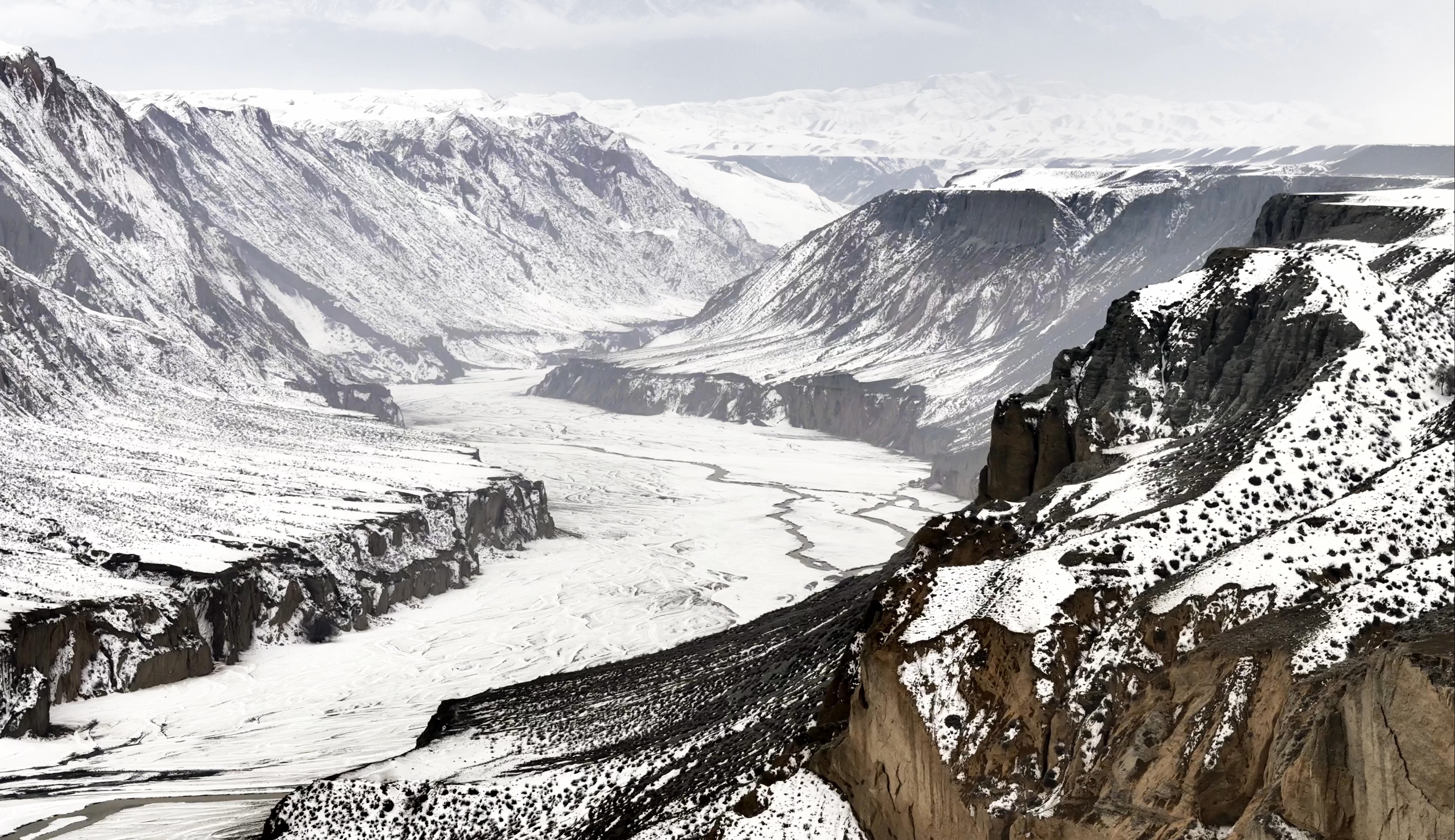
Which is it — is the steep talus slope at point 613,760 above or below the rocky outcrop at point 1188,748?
below

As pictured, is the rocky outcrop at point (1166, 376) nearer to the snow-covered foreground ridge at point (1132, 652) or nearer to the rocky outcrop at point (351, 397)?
the snow-covered foreground ridge at point (1132, 652)

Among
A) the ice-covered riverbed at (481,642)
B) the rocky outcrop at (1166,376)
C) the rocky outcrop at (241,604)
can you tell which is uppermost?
the rocky outcrop at (1166,376)

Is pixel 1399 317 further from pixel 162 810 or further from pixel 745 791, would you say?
Answer: pixel 162 810

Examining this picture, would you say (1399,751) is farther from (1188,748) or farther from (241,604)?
(241,604)

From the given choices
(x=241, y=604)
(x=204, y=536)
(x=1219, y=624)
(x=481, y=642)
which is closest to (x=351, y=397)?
(x=204, y=536)

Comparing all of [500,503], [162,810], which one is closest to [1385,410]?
Answer: [162,810]

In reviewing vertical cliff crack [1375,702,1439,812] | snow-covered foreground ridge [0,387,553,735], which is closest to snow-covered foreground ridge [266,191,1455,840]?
vertical cliff crack [1375,702,1439,812]

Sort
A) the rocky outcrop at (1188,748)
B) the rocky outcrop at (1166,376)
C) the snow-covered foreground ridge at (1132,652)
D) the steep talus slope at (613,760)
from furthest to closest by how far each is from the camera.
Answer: the rocky outcrop at (1166,376)
the steep talus slope at (613,760)
the snow-covered foreground ridge at (1132,652)
the rocky outcrop at (1188,748)

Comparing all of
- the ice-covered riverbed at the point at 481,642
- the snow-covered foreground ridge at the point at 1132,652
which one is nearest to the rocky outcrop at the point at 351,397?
the ice-covered riverbed at the point at 481,642
